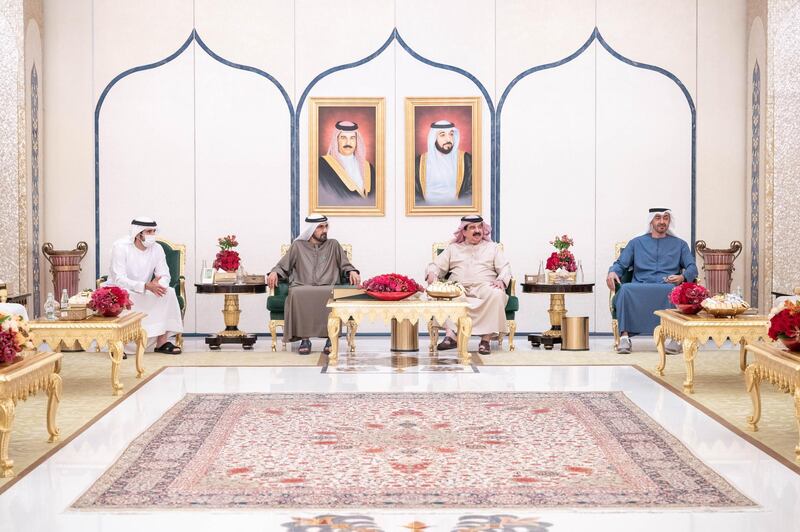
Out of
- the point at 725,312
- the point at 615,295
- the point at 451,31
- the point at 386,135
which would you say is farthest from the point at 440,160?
the point at 725,312

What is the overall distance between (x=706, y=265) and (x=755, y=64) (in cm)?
217

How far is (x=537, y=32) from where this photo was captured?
1056 cm

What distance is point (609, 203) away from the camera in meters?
10.6

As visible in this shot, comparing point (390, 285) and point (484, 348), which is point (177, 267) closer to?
point (390, 285)

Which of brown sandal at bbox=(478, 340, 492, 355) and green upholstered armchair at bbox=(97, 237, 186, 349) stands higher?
green upholstered armchair at bbox=(97, 237, 186, 349)

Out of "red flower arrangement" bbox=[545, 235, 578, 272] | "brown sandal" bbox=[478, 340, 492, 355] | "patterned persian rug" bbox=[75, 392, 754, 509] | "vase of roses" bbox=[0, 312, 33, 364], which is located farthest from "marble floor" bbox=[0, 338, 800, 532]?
"red flower arrangement" bbox=[545, 235, 578, 272]

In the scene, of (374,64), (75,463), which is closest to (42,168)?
(374,64)

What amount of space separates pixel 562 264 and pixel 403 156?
216 cm

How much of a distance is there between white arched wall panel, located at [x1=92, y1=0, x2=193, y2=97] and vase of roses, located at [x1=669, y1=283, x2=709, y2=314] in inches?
242

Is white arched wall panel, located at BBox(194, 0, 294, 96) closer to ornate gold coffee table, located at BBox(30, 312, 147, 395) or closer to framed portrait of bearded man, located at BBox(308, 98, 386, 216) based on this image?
framed portrait of bearded man, located at BBox(308, 98, 386, 216)

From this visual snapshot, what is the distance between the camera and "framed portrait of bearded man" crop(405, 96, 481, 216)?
1052 centimetres

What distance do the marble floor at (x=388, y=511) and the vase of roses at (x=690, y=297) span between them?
60cm

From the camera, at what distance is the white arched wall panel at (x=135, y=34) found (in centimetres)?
1049

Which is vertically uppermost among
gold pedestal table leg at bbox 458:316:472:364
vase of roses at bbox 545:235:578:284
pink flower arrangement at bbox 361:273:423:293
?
vase of roses at bbox 545:235:578:284
